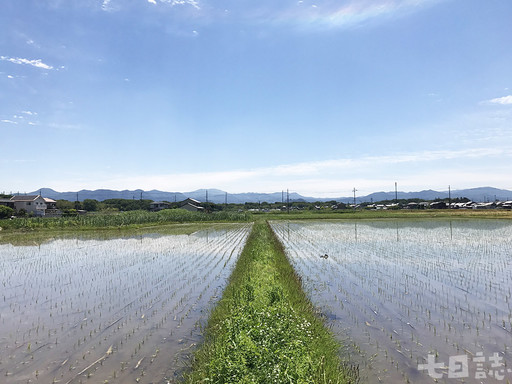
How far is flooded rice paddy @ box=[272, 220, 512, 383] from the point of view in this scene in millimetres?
5113

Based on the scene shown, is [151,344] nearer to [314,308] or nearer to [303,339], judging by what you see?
[303,339]

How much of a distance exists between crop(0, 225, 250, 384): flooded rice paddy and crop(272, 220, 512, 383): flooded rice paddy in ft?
11.2

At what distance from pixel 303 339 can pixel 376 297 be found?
4.68m

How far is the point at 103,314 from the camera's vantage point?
7.90 m

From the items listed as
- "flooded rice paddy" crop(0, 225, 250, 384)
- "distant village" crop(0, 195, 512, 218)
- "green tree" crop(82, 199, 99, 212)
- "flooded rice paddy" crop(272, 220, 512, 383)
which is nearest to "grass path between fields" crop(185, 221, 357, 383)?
"flooded rice paddy" crop(272, 220, 512, 383)

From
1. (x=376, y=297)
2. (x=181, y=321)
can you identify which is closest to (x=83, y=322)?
(x=181, y=321)

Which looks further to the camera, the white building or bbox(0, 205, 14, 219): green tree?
the white building

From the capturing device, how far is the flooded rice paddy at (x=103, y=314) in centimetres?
529

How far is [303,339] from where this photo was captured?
4992 mm

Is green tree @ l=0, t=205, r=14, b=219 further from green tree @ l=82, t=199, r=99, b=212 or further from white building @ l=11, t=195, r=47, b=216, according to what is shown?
green tree @ l=82, t=199, r=99, b=212

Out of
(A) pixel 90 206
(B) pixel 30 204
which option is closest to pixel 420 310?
(B) pixel 30 204

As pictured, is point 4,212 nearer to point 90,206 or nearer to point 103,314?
point 90,206

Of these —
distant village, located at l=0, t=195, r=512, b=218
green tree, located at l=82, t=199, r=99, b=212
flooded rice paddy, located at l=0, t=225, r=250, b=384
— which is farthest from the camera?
green tree, located at l=82, t=199, r=99, b=212

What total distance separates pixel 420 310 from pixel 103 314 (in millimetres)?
8074
